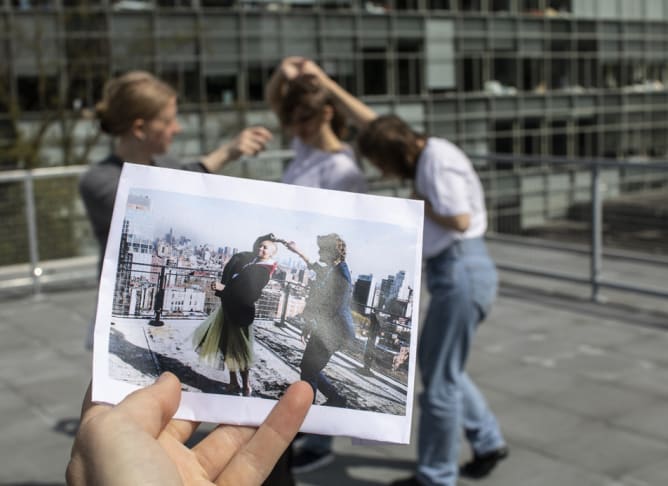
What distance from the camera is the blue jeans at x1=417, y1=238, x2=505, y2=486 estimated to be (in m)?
3.78

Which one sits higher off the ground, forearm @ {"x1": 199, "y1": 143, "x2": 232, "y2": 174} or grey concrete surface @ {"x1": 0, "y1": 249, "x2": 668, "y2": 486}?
forearm @ {"x1": 199, "y1": 143, "x2": 232, "y2": 174}

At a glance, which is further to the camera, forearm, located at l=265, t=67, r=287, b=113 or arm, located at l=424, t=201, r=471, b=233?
forearm, located at l=265, t=67, r=287, b=113

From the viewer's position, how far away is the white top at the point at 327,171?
382 cm

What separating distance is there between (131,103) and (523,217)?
6.92m

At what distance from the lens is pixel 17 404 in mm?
5566

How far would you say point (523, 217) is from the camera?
9.70 m

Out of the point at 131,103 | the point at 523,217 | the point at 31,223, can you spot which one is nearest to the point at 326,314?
the point at 131,103

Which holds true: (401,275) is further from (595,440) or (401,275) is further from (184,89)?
(184,89)

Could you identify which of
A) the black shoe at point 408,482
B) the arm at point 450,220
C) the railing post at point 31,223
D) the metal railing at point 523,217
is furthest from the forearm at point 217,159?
the railing post at point 31,223

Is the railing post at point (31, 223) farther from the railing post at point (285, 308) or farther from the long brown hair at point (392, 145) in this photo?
the railing post at point (285, 308)

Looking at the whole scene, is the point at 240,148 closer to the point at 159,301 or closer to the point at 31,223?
the point at 159,301

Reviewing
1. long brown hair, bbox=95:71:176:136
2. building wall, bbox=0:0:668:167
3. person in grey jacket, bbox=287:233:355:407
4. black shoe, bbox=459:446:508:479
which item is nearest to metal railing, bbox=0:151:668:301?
black shoe, bbox=459:446:508:479

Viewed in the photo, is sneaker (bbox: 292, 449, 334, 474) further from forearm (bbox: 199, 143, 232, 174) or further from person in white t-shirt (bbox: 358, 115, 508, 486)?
forearm (bbox: 199, 143, 232, 174)

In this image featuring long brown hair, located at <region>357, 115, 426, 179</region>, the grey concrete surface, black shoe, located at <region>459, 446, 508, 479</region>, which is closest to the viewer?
long brown hair, located at <region>357, 115, 426, 179</region>
